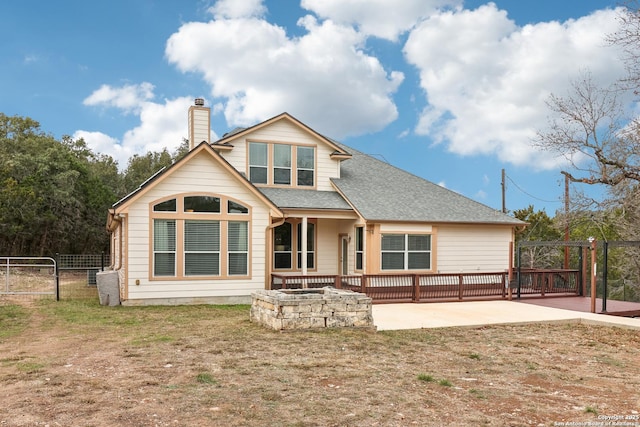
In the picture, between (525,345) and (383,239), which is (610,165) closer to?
(383,239)

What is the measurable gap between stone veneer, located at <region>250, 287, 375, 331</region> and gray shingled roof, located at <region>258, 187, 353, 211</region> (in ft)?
21.4

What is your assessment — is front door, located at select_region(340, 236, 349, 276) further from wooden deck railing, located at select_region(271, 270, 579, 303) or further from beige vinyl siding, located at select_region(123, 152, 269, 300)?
beige vinyl siding, located at select_region(123, 152, 269, 300)

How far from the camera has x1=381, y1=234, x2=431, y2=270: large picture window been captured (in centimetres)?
1858

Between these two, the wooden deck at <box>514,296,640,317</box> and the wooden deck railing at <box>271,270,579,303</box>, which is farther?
the wooden deck railing at <box>271,270,579,303</box>

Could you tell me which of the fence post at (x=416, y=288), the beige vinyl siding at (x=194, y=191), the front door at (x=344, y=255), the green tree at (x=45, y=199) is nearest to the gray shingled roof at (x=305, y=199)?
the beige vinyl siding at (x=194, y=191)

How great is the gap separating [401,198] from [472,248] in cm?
310

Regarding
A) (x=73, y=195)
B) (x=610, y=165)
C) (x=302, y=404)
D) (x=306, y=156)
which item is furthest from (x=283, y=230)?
(x=73, y=195)

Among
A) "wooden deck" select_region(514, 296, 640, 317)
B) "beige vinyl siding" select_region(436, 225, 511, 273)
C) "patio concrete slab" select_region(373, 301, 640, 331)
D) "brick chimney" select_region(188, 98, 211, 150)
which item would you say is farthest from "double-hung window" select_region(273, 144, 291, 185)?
"wooden deck" select_region(514, 296, 640, 317)

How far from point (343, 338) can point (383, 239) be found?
830cm

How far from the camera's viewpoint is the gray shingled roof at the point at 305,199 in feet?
59.8

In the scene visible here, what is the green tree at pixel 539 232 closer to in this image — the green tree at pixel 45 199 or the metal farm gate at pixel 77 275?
the metal farm gate at pixel 77 275

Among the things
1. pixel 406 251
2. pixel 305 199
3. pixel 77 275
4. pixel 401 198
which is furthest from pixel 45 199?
pixel 406 251

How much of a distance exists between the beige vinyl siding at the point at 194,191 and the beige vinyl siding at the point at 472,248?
662 centimetres

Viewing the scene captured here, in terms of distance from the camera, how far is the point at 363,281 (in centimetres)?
1655
